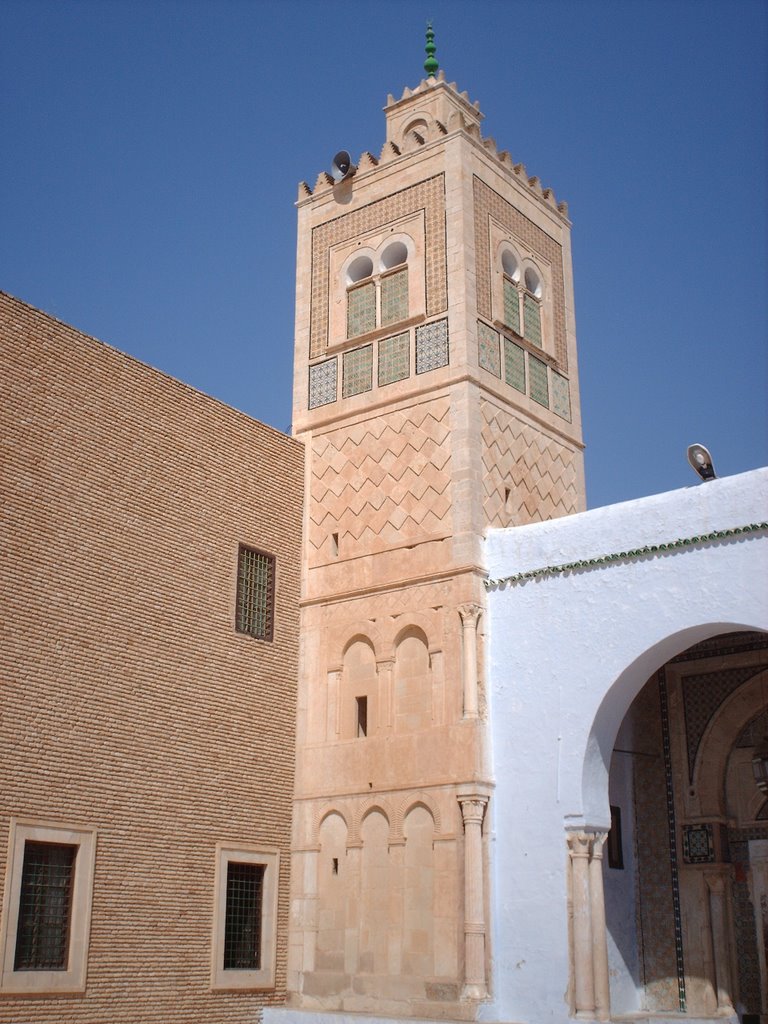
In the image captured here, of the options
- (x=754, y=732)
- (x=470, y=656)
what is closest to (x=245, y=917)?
(x=470, y=656)

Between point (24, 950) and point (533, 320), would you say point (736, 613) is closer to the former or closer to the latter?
point (533, 320)

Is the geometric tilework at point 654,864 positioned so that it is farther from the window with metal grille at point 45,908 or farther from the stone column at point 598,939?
the window with metal grille at point 45,908

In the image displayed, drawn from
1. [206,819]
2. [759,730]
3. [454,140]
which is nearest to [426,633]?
[206,819]

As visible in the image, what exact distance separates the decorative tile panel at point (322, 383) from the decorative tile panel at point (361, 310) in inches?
16.6

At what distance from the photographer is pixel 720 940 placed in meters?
11.8

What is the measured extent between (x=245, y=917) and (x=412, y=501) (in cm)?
424

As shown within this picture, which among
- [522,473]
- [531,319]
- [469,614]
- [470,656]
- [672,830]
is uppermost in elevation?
[531,319]

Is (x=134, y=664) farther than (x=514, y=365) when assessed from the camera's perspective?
No

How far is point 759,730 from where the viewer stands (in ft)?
41.0

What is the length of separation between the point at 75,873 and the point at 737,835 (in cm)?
640

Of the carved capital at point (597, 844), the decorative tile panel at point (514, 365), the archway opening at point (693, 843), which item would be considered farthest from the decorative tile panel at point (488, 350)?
the carved capital at point (597, 844)

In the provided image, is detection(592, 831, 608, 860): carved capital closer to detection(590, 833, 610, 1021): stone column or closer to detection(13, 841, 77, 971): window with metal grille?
detection(590, 833, 610, 1021): stone column

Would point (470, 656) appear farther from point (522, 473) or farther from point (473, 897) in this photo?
point (522, 473)

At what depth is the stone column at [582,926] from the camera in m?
10.2
